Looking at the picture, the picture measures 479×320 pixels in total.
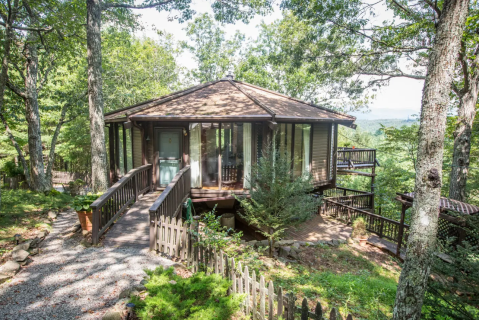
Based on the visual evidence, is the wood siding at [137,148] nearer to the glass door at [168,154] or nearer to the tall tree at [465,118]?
the glass door at [168,154]

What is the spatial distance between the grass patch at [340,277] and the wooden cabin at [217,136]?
3083 mm

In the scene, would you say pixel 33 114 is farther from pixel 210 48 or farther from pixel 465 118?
pixel 210 48

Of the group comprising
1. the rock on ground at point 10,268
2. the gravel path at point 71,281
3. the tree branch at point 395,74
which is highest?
A: the tree branch at point 395,74

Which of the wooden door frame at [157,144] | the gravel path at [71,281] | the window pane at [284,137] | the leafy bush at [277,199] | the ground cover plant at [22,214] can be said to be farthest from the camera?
the window pane at [284,137]

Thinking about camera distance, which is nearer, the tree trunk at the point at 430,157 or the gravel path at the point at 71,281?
the tree trunk at the point at 430,157

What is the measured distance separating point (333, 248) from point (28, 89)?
14.2 metres

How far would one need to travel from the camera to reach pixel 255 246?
823 centimetres

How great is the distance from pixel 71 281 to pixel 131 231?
219 cm

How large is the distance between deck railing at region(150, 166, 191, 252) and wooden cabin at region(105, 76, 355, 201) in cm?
93

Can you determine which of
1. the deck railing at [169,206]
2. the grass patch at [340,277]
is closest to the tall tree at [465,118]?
the grass patch at [340,277]

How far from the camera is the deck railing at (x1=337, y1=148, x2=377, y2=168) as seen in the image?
17.2m

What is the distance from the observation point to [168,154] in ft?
33.8

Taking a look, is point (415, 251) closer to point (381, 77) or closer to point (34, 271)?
point (34, 271)

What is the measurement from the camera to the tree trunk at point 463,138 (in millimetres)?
9617
